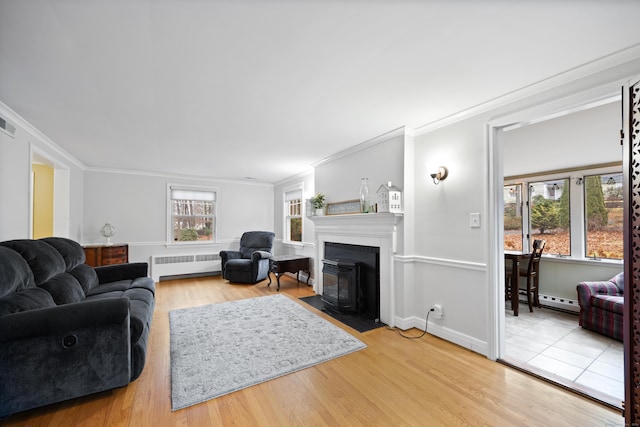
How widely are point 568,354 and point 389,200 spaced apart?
7.17 feet

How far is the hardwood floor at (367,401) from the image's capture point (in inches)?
66.7

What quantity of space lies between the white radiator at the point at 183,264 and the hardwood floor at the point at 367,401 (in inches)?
146

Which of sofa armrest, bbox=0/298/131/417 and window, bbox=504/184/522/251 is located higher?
window, bbox=504/184/522/251

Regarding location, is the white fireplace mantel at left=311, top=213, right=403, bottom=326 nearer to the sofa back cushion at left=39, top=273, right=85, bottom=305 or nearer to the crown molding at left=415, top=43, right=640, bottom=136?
the crown molding at left=415, top=43, right=640, bottom=136

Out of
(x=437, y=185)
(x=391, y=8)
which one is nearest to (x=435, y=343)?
(x=437, y=185)

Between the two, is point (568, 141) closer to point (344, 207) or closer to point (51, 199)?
point (344, 207)

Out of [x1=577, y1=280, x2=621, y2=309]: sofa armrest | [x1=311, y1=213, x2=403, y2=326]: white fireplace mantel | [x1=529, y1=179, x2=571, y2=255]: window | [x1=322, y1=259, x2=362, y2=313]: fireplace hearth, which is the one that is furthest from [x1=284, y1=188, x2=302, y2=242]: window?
[x1=577, y1=280, x2=621, y2=309]: sofa armrest

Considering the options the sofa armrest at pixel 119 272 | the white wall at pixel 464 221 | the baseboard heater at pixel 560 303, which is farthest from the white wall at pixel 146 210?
the baseboard heater at pixel 560 303

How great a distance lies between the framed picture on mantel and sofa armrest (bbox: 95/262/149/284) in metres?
2.81

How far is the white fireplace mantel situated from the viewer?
316 cm

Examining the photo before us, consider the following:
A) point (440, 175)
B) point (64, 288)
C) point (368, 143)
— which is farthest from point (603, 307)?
point (64, 288)

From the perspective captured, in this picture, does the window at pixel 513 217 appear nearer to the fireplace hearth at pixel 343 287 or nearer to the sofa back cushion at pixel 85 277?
the fireplace hearth at pixel 343 287

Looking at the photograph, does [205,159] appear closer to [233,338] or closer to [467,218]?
[233,338]

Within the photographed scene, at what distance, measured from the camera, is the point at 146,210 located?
5719 millimetres
